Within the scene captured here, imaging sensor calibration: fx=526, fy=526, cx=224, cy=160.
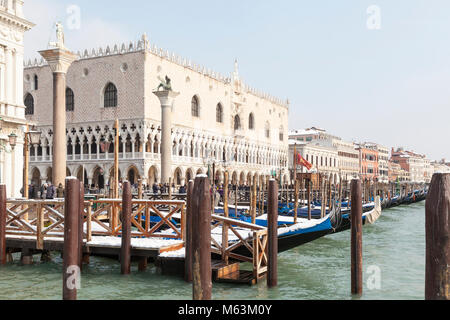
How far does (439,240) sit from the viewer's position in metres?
3.43

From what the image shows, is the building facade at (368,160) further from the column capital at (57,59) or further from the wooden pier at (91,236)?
the wooden pier at (91,236)

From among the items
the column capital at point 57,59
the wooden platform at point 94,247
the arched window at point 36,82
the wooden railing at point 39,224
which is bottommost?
the wooden platform at point 94,247

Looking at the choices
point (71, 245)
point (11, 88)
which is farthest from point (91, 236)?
point (11, 88)

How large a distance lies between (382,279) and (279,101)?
118 ft

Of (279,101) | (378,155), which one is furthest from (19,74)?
(378,155)

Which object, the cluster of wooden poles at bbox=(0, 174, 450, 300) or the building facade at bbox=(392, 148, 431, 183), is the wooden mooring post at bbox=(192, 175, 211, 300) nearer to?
the cluster of wooden poles at bbox=(0, 174, 450, 300)

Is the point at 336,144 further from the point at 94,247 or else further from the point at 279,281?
the point at 94,247

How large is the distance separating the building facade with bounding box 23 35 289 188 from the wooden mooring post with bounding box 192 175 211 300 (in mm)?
20836

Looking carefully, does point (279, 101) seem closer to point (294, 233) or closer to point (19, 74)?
point (19, 74)

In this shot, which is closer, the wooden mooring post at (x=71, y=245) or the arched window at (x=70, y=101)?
the wooden mooring post at (x=71, y=245)

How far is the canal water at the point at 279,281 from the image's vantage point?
6492 mm

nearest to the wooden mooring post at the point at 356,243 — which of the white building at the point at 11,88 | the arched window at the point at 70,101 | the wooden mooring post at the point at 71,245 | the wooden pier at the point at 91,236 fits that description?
the wooden pier at the point at 91,236

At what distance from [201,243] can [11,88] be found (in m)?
13.7

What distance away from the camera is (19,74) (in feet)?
53.7
